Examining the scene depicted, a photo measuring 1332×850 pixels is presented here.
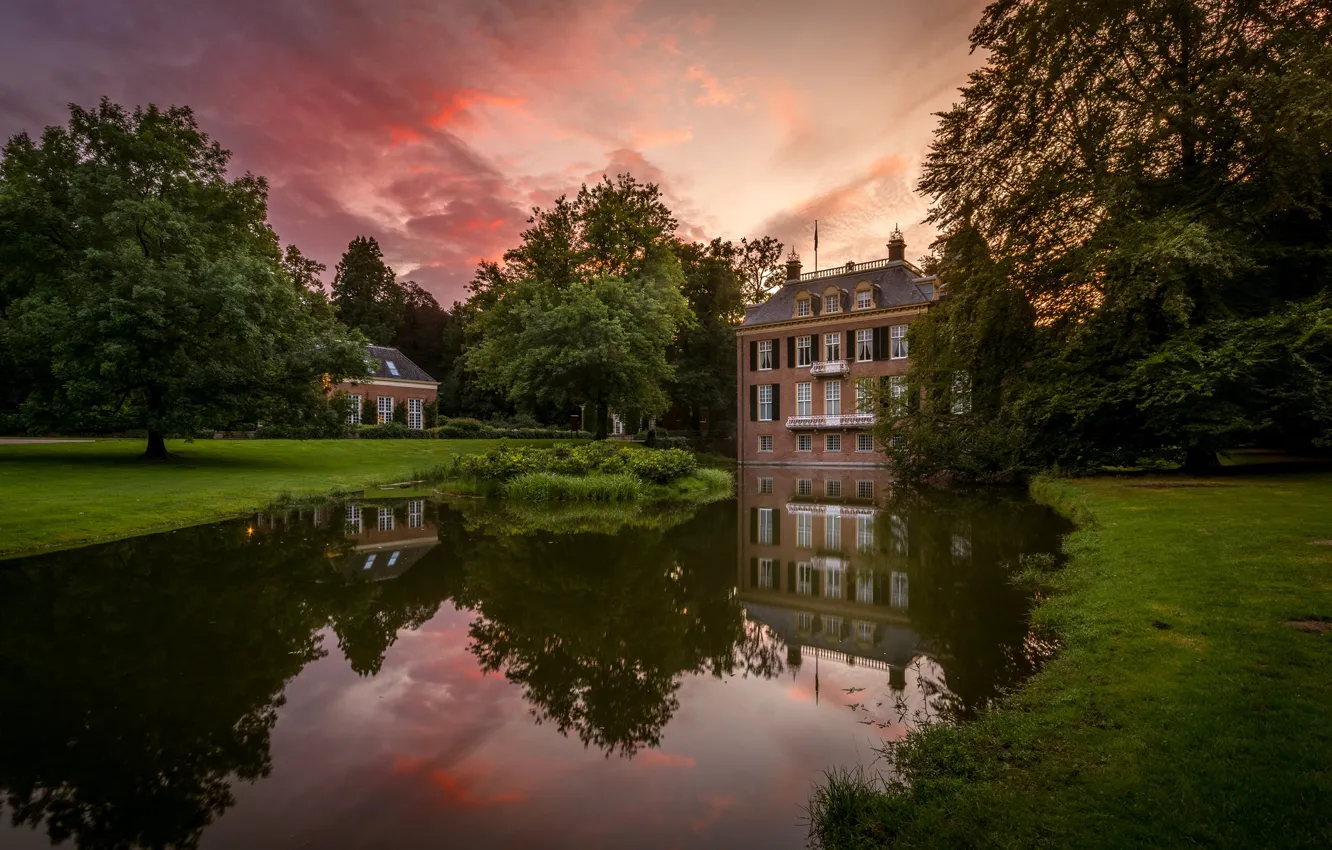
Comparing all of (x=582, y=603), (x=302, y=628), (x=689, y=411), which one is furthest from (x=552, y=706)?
(x=689, y=411)

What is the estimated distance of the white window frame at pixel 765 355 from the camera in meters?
40.6

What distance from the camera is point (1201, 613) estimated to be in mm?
5672

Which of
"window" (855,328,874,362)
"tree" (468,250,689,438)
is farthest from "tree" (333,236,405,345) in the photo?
"window" (855,328,874,362)

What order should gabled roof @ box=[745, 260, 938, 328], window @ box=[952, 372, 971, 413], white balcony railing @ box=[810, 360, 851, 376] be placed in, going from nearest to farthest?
1. window @ box=[952, 372, 971, 413]
2. gabled roof @ box=[745, 260, 938, 328]
3. white balcony railing @ box=[810, 360, 851, 376]

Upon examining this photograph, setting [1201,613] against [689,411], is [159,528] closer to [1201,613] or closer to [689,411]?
[1201,613]

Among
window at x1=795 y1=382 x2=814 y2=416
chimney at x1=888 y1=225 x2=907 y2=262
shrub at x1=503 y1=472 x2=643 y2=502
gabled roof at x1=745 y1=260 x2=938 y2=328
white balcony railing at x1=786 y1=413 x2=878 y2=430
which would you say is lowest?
shrub at x1=503 y1=472 x2=643 y2=502

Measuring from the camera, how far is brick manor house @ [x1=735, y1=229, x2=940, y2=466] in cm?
3622

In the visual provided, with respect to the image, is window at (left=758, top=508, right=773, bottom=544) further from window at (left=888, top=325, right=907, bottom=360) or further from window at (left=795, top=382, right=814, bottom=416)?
window at (left=795, top=382, right=814, bottom=416)

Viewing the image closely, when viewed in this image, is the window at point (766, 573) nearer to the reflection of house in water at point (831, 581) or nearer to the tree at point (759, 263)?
the reflection of house in water at point (831, 581)

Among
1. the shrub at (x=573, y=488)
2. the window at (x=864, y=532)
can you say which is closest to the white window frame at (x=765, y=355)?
the shrub at (x=573, y=488)

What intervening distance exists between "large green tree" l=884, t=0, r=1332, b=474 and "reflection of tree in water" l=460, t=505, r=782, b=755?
36.4ft

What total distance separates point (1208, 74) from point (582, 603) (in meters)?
19.4

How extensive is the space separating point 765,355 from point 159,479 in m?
31.2

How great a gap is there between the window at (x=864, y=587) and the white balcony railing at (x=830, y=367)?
29434 mm
